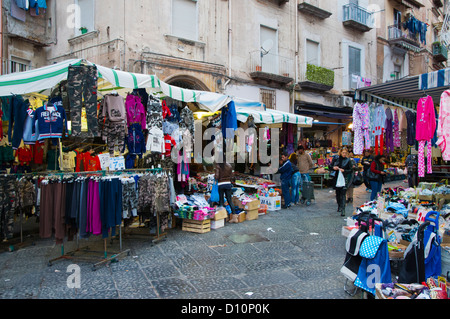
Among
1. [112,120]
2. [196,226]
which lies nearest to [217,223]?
[196,226]

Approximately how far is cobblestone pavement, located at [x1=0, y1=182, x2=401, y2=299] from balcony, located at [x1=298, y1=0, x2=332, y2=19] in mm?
13617

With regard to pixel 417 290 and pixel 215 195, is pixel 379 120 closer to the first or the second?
pixel 215 195

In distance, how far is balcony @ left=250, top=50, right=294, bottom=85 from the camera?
15.1 m

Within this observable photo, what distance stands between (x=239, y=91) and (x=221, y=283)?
1151cm

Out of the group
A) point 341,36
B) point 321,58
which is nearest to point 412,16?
point 341,36

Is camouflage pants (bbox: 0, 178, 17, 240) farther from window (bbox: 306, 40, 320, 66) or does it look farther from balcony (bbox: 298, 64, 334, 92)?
window (bbox: 306, 40, 320, 66)

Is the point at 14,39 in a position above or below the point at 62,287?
above

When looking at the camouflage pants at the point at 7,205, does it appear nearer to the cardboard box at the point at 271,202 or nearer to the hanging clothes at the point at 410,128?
the cardboard box at the point at 271,202

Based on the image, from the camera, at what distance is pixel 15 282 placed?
14.4ft

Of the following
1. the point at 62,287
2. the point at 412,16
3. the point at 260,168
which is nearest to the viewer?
the point at 62,287

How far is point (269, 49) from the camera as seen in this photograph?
15.6m

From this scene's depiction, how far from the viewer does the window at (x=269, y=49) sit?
15.6 metres

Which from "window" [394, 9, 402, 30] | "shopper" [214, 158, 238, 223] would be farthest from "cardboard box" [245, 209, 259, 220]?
"window" [394, 9, 402, 30]
